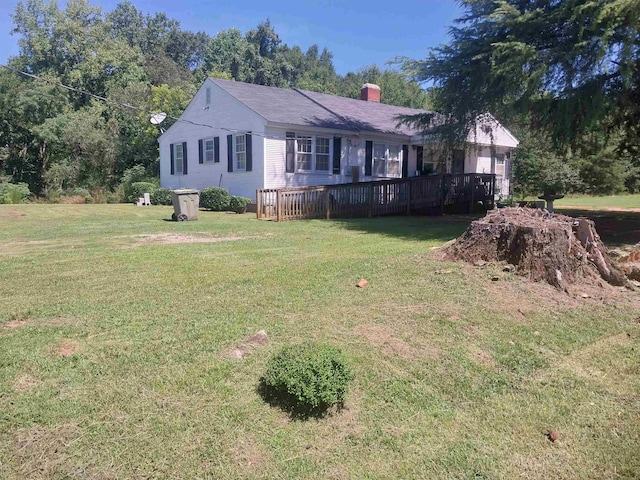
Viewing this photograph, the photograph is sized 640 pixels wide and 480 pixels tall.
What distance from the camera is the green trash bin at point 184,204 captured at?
44.7 ft

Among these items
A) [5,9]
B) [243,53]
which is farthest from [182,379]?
[243,53]

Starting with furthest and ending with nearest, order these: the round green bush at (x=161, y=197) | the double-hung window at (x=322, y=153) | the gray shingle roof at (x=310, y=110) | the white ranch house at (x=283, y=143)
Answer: the round green bush at (x=161, y=197) → the double-hung window at (x=322, y=153) → the gray shingle roof at (x=310, y=110) → the white ranch house at (x=283, y=143)

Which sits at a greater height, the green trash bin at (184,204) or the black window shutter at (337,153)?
the black window shutter at (337,153)

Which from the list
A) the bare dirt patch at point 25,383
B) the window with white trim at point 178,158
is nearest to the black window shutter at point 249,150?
the window with white trim at point 178,158

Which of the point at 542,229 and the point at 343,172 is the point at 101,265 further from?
the point at 343,172

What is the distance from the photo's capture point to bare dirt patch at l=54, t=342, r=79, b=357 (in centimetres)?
361

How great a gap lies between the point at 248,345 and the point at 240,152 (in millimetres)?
16426

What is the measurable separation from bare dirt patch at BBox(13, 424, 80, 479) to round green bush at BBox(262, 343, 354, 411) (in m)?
1.22

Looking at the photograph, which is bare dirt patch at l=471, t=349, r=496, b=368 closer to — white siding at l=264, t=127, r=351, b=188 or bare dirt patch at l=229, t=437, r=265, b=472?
bare dirt patch at l=229, t=437, r=265, b=472

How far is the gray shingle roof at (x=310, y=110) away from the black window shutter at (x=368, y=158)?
678 millimetres

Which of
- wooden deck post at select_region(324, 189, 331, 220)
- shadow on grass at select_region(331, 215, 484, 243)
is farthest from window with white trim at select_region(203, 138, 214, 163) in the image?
shadow on grass at select_region(331, 215, 484, 243)

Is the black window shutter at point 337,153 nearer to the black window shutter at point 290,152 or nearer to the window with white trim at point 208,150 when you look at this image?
the black window shutter at point 290,152

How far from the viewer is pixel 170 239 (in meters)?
9.59

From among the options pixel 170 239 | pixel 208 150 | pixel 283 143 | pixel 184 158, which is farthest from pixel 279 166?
pixel 170 239
